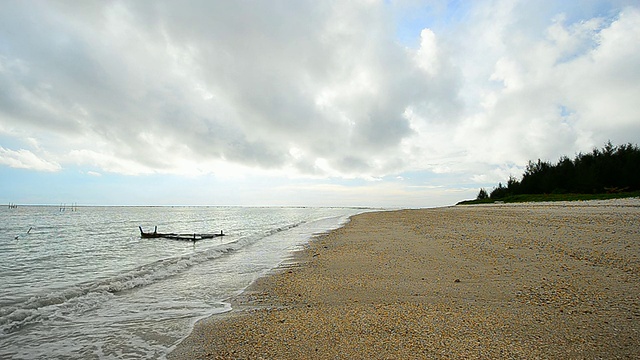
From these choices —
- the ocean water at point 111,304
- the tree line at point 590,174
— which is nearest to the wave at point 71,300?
the ocean water at point 111,304

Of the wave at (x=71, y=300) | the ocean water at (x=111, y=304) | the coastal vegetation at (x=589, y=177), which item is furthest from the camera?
the coastal vegetation at (x=589, y=177)

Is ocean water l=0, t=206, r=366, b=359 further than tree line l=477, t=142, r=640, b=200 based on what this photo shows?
No

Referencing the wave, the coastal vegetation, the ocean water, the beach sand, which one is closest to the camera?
the beach sand

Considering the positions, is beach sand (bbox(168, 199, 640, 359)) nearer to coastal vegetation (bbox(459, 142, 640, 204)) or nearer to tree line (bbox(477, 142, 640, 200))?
coastal vegetation (bbox(459, 142, 640, 204))

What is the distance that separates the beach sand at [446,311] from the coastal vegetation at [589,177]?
124 feet

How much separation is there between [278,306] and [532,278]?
18.1 feet

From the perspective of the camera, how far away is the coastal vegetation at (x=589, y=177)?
40156 mm

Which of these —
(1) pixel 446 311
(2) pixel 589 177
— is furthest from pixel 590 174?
(1) pixel 446 311

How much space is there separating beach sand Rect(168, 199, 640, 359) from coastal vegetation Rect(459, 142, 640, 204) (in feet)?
124

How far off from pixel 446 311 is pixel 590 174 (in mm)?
55539

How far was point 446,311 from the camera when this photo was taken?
16.5ft

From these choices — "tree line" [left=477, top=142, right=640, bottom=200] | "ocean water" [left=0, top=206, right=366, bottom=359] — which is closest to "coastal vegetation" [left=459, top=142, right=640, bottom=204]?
"tree line" [left=477, top=142, right=640, bottom=200]

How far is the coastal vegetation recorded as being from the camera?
1581 inches

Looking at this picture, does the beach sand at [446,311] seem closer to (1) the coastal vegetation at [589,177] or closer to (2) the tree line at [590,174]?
(1) the coastal vegetation at [589,177]
